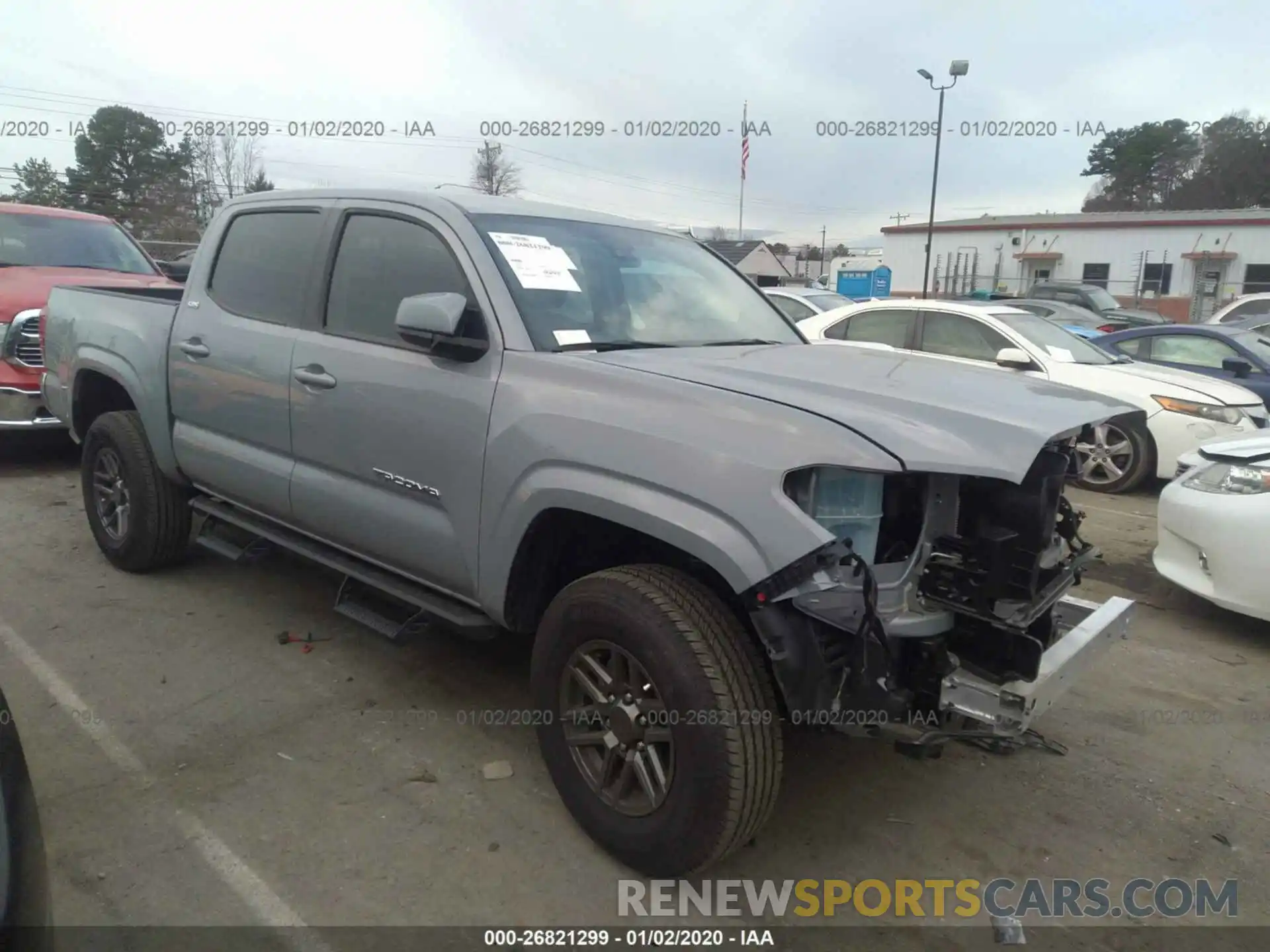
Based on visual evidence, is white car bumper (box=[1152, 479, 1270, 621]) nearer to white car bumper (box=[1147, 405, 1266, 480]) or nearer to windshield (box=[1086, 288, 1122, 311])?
white car bumper (box=[1147, 405, 1266, 480])

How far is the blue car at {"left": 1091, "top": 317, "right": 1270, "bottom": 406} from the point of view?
28.2 feet

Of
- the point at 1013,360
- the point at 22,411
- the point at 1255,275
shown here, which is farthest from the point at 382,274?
the point at 1255,275

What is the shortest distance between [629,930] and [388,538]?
5.14 feet

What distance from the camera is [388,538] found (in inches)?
130

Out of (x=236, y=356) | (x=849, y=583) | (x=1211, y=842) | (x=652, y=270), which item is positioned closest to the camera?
(x=849, y=583)

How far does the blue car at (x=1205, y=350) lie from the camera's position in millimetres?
8602

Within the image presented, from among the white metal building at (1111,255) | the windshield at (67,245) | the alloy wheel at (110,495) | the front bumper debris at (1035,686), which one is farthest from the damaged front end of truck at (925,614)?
the white metal building at (1111,255)

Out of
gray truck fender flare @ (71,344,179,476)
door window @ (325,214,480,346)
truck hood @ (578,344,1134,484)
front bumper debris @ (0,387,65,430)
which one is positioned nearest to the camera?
truck hood @ (578,344,1134,484)

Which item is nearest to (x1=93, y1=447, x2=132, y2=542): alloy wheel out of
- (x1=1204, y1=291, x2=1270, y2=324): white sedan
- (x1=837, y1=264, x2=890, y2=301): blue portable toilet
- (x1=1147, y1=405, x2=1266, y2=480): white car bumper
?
(x1=1147, y1=405, x2=1266, y2=480): white car bumper

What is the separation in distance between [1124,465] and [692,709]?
665 cm

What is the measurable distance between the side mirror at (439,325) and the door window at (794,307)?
7939mm

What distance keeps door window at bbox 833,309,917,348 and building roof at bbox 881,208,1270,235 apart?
37.8 metres

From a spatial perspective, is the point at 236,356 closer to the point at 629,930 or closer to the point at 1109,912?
the point at 629,930

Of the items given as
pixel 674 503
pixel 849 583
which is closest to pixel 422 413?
pixel 674 503
